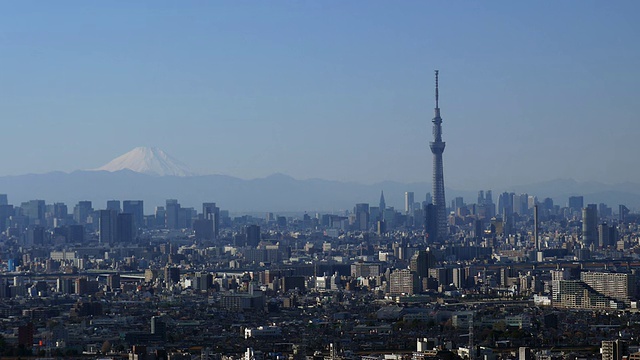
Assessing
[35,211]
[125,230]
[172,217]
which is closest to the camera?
[125,230]

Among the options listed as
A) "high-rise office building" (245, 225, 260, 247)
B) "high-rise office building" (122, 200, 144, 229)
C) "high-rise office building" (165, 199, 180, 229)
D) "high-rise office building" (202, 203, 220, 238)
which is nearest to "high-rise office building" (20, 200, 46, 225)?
"high-rise office building" (122, 200, 144, 229)

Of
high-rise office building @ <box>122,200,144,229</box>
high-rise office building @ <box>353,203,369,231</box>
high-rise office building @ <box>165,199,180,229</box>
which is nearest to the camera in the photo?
high-rise office building @ <box>353,203,369,231</box>

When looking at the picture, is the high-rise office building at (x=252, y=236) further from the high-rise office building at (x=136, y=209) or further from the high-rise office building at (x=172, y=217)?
the high-rise office building at (x=172, y=217)

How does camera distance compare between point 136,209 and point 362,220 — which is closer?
point 362,220

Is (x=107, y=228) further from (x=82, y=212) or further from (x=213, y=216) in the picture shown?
(x=82, y=212)

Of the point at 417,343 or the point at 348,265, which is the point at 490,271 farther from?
the point at 417,343

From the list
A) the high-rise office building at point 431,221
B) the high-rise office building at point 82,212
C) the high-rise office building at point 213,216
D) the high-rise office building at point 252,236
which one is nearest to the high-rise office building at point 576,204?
the high-rise office building at point 213,216

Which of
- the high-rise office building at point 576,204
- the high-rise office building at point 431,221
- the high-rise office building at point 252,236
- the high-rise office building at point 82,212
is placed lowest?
the high-rise office building at point 252,236

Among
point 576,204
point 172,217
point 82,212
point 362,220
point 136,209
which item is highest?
point 576,204

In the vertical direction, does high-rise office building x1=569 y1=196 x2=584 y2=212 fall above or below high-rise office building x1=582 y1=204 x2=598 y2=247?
above

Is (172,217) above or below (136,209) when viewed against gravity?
below

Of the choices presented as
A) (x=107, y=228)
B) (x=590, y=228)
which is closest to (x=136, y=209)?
(x=107, y=228)

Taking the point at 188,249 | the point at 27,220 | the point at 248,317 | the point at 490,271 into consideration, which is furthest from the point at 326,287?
the point at 27,220

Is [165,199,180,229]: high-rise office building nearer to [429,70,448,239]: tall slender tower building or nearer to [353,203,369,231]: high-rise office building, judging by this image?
[353,203,369,231]: high-rise office building
